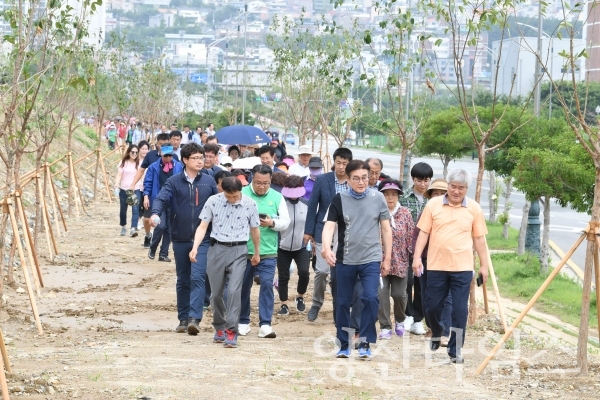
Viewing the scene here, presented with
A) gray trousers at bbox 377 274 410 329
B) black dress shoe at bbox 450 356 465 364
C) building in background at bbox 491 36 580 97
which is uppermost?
building in background at bbox 491 36 580 97

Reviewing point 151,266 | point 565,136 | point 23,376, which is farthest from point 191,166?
point 565,136

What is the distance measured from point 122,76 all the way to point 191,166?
110 feet

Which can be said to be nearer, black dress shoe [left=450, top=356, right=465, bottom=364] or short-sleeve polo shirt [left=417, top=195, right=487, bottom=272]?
short-sleeve polo shirt [left=417, top=195, right=487, bottom=272]

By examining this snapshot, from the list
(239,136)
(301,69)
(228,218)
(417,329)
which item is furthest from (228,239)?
(301,69)

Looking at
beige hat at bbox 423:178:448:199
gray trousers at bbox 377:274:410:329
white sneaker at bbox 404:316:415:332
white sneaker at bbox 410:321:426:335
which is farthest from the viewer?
white sneaker at bbox 404:316:415:332

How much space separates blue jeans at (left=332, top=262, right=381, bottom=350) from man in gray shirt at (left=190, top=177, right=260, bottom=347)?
103 centimetres

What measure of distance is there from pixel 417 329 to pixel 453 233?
6.94 ft

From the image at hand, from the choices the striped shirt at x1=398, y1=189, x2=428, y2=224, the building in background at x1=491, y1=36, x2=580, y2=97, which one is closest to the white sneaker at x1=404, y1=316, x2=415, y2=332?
the striped shirt at x1=398, y1=189, x2=428, y2=224

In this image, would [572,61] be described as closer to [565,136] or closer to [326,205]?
[326,205]

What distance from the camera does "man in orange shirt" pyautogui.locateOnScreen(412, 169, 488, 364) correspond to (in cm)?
926

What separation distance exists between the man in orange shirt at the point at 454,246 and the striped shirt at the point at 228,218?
1.65 m

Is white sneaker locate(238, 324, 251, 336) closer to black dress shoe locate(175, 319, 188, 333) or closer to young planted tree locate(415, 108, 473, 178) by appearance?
black dress shoe locate(175, 319, 188, 333)

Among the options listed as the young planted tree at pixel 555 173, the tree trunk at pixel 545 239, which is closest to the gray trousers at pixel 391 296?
the young planted tree at pixel 555 173

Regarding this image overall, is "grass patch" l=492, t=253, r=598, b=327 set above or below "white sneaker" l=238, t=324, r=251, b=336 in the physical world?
below
